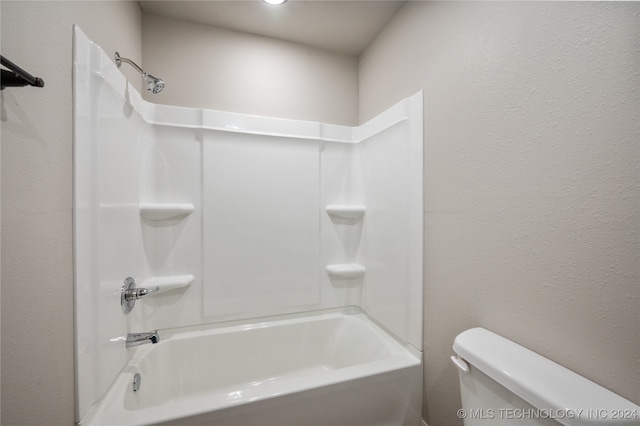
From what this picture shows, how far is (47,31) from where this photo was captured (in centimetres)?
74

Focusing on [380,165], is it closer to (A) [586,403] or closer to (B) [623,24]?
(B) [623,24]

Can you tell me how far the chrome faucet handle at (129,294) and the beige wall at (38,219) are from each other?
14.6 inches

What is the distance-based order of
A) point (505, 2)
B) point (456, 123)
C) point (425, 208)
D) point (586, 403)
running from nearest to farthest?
point (586, 403) → point (505, 2) → point (456, 123) → point (425, 208)

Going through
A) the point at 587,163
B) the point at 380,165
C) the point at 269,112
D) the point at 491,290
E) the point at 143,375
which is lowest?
the point at 143,375

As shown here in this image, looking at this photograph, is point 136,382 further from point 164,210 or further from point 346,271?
point 346,271

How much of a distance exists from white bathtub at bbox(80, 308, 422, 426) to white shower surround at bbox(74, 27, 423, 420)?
0.09m

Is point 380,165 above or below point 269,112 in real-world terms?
below

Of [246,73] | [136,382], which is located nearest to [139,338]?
[136,382]

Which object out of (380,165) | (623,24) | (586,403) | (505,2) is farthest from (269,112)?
(586,403)

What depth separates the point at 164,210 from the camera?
1433mm

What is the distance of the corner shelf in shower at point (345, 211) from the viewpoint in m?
1.77

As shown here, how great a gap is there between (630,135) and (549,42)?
371 mm

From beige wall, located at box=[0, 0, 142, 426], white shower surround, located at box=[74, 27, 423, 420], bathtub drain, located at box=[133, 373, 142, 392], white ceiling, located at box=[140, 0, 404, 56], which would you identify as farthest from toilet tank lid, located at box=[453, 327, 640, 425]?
white ceiling, located at box=[140, 0, 404, 56]

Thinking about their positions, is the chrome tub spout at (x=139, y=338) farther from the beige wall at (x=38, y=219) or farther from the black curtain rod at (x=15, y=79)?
the black curtain rod at (x=15, y=79)
